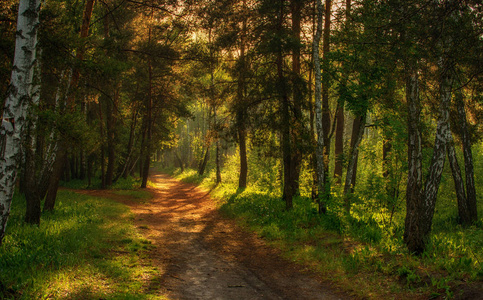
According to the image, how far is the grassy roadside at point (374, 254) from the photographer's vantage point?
18.2 feet

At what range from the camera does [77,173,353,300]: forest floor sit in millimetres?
6238

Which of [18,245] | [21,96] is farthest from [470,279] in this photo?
[18,245]

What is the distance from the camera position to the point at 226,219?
13938mm

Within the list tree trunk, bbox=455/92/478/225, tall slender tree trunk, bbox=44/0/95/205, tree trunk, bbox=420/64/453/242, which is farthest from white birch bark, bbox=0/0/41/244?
tree trunk, bbox=455/92/478/225

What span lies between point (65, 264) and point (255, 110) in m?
9.13

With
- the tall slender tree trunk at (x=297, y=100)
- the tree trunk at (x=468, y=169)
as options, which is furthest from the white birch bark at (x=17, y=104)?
the tree trunk at (x=468, y=169)

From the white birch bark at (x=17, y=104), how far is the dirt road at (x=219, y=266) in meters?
3.15

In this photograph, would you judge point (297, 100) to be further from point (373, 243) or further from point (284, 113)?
point (373, 243)

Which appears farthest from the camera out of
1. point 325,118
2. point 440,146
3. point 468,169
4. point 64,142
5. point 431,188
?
point 325,118

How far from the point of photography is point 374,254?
7293 millimetres

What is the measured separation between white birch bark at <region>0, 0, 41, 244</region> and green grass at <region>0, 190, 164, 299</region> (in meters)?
0.91

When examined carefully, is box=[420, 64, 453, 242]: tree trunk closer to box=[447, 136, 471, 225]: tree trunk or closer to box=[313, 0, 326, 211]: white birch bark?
box=[313, 0, 326, 211]: white birch bark

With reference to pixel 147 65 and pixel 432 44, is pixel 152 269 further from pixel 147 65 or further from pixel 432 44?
pixel 147 65

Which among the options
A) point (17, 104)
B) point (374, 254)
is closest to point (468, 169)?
point (374, 254)
